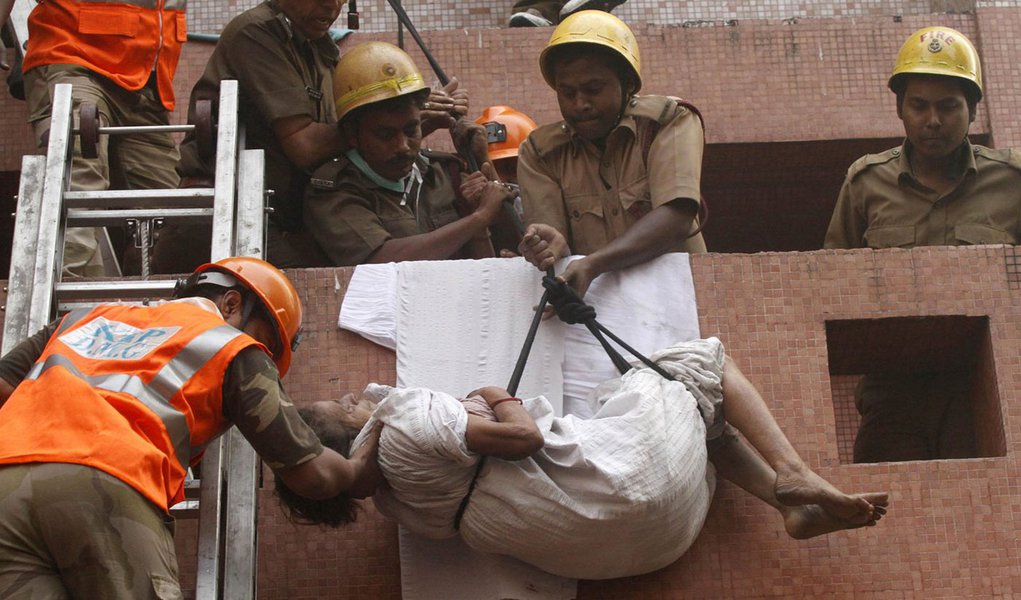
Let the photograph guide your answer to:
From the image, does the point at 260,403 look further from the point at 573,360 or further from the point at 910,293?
the point at 910,293

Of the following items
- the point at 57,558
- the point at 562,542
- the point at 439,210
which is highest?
the point at 439,210

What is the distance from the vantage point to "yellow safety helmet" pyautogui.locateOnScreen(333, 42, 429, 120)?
278 inches

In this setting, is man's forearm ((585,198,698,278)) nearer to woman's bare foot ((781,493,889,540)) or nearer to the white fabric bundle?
the white fabric bundle

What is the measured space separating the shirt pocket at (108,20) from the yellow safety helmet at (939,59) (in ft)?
10.9

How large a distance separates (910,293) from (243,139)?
256 centimetres

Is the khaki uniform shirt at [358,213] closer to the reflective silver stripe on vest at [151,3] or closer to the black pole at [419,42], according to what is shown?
the black pole at [419,42]

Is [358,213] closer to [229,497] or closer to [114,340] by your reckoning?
[229,497]

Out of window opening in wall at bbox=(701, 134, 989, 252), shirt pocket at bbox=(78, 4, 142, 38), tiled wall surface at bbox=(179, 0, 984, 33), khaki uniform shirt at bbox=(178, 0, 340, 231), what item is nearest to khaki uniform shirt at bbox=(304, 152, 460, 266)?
khaki uniform shirt at bbox=(178, 0, 340, 231)

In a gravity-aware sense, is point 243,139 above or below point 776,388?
above

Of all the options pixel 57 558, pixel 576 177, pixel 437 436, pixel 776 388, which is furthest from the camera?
pixel 576 177

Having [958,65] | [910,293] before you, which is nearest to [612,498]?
[910,293]

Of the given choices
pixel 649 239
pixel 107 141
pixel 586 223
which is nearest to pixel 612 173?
pixel 586 223

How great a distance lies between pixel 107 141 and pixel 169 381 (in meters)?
2.83

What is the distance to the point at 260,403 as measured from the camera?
479cm
